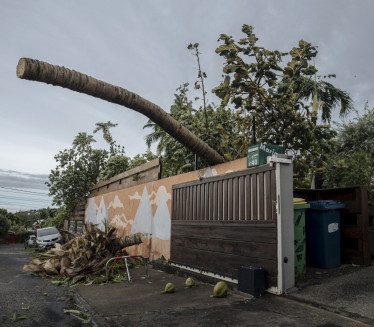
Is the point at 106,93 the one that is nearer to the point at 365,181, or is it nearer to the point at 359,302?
the point at 359,302

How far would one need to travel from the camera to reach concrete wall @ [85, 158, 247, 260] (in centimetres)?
744

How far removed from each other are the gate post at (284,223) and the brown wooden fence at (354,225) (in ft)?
5.35

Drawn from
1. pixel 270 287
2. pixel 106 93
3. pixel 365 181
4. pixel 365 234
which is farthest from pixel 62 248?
pixel 365 181

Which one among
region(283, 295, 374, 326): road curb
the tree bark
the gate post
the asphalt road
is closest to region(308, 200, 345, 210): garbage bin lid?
the gate post

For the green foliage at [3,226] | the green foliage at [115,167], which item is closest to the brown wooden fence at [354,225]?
the green foliage at [115,167]

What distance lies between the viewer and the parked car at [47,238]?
17266 mm

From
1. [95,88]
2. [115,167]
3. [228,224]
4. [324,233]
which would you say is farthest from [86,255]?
[115,167]

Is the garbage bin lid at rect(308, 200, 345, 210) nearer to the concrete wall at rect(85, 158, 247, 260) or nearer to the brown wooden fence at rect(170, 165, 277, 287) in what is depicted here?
the brown wooden fence at rect(170, 165, 277, 287)

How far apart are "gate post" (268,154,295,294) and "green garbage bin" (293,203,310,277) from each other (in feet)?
1.53

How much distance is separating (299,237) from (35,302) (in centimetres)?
468

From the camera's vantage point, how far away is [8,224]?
32062 millimetres

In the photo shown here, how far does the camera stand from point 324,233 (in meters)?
5.39

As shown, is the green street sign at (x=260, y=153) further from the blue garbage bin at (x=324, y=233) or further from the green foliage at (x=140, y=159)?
the green foliage at (x=140, y=159)

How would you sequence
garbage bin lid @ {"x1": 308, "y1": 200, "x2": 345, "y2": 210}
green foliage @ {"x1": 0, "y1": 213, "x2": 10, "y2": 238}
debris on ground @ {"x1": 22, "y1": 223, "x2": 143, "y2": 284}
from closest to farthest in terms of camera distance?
garbage bin lid @ {"x1": 308, "y1": 200, "x2": 345, "y2": 210}
debris on ground @ {"x1": 22, "y1": 223, "x2": 143, "y2": 284}
green foliage @ {"x1": 0, "y1": 213, "x2": 10, "y2": 238}
